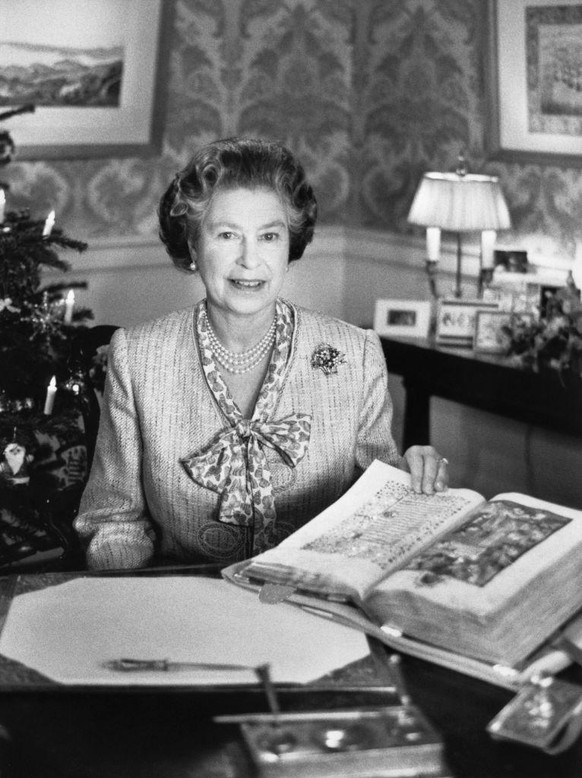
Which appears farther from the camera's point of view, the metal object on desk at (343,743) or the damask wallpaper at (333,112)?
the damask wallpaper at (333,112)

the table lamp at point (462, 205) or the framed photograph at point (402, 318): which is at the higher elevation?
the table lamp at point (462, 205)

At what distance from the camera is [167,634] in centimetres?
158

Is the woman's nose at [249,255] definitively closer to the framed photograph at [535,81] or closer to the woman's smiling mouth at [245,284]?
the woman's smiling mouth at [245,284]

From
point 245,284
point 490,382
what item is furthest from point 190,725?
point 490,382

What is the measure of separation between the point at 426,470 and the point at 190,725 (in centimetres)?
79

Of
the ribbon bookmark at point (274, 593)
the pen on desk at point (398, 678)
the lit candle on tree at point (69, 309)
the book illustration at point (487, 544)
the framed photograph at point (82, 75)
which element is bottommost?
the pen on desk at point (398, 678)

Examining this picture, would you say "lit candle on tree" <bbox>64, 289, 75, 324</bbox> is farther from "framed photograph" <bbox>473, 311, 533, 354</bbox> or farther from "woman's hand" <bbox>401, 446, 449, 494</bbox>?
"woman's hand" <bbox>401, 446, 449, 494</bbox>

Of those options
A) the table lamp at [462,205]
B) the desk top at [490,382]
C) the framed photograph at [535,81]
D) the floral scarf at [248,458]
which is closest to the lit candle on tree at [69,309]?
the floral scarf at [248,458]

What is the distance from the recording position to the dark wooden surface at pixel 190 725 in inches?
50.7

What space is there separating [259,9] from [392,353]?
182 centimetres

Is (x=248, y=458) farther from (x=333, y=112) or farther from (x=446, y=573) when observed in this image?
(x=333, y=112)

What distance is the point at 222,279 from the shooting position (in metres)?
2.37

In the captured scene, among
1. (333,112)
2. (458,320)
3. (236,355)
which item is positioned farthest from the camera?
(333,112)

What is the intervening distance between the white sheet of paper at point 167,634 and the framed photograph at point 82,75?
10.3 feet
